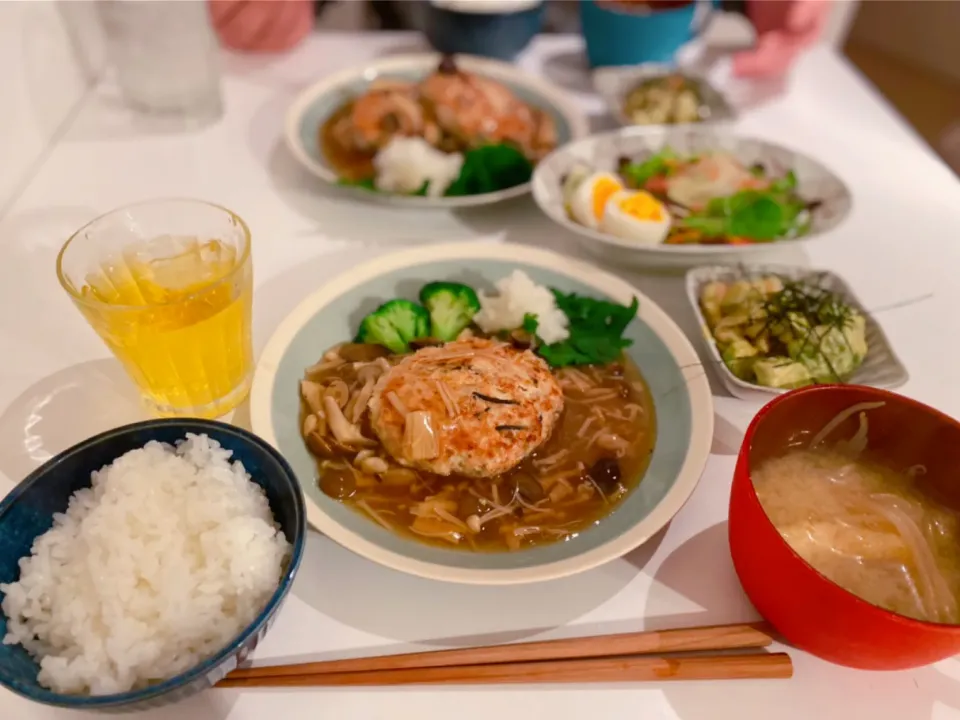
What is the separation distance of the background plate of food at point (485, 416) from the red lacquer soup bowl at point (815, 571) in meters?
0.16

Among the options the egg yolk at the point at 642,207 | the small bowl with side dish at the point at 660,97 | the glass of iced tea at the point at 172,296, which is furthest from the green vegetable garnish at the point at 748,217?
the glass of iced tea at the point at 172,296

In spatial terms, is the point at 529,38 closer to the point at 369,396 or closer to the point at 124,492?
the point at 369,396

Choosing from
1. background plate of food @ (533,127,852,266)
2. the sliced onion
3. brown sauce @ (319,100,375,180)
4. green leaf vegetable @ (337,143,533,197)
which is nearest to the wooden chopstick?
the sliced onion

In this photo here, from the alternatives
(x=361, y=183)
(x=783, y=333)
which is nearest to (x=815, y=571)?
(x=783, y=333)

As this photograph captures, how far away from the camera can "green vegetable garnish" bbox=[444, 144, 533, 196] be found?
2.32 m

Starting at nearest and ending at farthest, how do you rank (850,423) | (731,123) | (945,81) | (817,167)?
1. (850,423)
2. (817,167)
3. (731,123)
4. (945,81)

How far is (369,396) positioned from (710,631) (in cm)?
85

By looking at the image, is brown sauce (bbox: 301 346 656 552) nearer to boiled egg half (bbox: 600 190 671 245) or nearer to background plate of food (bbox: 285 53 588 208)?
boiled egg half (bbox: 600 190 671 245)

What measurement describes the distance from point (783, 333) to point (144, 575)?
4.94ft

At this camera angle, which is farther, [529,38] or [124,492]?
[529,38]

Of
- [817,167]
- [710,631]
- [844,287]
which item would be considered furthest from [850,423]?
[817,167]

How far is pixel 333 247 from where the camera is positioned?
2.20 m

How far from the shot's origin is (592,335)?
1812 mm

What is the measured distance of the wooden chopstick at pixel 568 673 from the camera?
1215 mm
